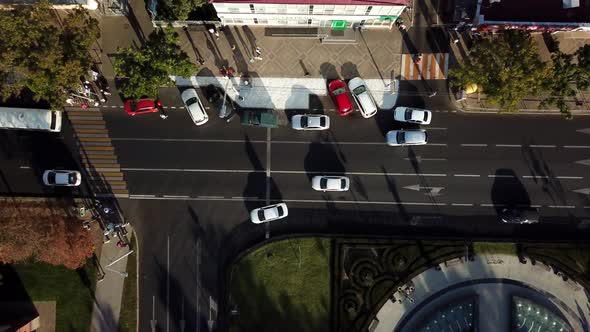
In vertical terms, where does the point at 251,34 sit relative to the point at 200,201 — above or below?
above

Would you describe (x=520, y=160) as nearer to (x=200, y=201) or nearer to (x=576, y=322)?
(x=576, y=322)

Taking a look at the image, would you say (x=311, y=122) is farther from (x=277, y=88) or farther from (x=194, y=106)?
(x=194, y=106)

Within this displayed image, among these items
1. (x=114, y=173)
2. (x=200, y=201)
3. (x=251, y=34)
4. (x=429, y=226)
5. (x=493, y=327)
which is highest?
(x=251, y=34)

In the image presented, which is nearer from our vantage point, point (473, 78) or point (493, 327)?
point (473, 78)

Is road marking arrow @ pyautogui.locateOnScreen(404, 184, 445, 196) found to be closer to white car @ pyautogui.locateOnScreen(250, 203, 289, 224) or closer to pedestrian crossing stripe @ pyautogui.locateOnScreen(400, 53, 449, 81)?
pedestrian crossing stripe @ pyautogui.locateOnScreen(400, 53, 449, 81)

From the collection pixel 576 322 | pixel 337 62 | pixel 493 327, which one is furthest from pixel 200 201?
pixel 576 322

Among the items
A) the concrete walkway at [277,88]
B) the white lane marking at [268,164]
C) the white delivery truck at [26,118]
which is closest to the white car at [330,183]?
the white lane marking at [268,164]

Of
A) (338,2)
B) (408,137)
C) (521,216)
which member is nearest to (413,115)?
(408,137)
